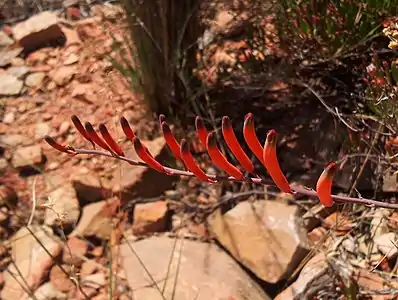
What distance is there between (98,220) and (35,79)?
1291 millimetres

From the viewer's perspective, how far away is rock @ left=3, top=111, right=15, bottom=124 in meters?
3.43

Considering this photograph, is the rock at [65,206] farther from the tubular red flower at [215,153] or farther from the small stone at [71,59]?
the tubular red flower at [215,153]

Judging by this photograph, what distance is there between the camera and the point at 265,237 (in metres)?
2.41

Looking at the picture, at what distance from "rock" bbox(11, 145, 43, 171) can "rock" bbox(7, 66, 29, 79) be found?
0.70 metres

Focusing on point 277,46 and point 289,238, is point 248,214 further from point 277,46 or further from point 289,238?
point 277,46

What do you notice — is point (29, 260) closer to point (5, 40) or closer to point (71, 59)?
point (71, 59)

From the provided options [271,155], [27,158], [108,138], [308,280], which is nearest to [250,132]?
[271,155]

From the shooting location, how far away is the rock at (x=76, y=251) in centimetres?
259

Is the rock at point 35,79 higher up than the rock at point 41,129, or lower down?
higher up

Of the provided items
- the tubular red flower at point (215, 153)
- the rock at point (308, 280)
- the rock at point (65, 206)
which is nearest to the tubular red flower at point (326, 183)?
the tubular red flower at point (215, 153)

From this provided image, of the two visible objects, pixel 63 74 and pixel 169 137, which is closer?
pixel 169 137

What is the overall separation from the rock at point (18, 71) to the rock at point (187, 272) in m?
1.58

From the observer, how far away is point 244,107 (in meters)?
2.93

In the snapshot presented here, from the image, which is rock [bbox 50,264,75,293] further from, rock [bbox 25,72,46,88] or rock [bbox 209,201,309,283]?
rock [bbox 25,72,46,88]
